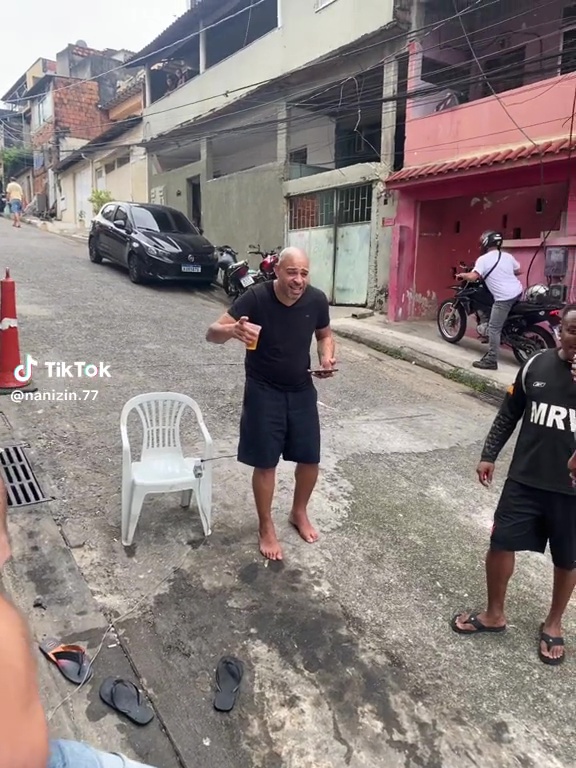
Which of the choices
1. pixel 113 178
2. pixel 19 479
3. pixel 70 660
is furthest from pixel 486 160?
pixel 113 178

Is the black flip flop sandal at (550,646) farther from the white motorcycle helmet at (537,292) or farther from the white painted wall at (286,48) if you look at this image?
the white painted wall at (286,48)

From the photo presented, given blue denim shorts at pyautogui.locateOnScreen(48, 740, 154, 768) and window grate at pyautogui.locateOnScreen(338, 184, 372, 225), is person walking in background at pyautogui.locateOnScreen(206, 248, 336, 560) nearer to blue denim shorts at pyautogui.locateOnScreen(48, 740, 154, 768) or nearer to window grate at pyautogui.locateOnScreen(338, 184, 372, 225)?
blue denim shorts at pyautogui.locateOnScreen(48, 740, 154, 768)

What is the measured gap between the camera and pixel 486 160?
328 inches

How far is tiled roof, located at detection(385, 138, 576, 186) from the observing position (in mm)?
7527

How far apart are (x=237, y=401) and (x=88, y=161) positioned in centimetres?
2348

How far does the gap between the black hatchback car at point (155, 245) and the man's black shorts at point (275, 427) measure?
8.63 meters

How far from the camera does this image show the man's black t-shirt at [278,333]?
3.23 meters

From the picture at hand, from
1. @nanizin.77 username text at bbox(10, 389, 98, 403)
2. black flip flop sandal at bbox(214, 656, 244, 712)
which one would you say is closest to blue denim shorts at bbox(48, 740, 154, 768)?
black flip flop sandal at bbox(214, 656, 244, 712)

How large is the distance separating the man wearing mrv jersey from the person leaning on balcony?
5193mm

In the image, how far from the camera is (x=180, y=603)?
9.48 feet

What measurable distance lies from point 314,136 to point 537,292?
8.47m

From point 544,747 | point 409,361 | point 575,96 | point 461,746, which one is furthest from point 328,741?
point 575,96

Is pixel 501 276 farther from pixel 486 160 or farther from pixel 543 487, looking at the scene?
pixel 543 487

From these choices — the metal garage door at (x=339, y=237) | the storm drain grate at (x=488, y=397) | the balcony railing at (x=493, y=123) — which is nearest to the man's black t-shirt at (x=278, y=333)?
the storm drain grate at (x=488, y=397)
